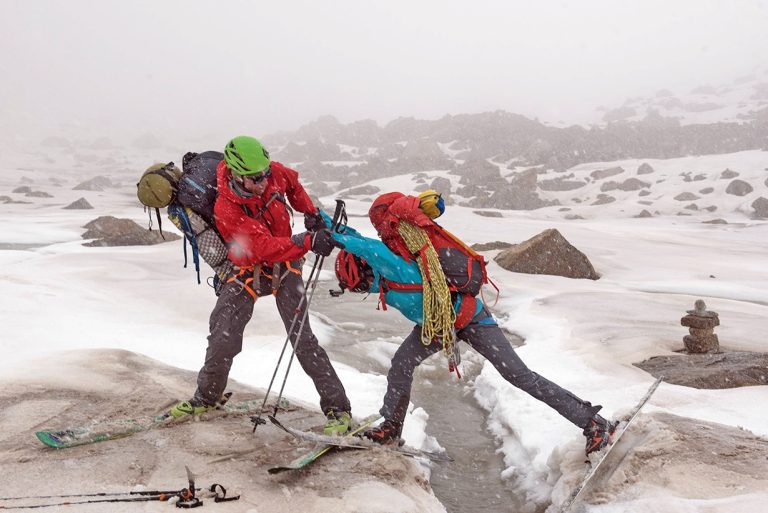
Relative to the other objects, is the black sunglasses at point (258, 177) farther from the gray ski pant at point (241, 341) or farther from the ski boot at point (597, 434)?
the ski boot at point (597, 434)

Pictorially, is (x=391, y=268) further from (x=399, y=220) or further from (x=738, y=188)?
(x=738, y=188)

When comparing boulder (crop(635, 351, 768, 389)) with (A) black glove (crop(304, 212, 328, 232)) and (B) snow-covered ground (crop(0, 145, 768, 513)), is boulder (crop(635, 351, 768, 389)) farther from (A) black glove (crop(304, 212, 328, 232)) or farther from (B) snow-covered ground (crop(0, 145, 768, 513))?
(A) black glove (crop(304, 212, 328, 232))

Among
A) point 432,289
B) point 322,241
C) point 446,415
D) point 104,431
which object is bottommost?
point 446,415

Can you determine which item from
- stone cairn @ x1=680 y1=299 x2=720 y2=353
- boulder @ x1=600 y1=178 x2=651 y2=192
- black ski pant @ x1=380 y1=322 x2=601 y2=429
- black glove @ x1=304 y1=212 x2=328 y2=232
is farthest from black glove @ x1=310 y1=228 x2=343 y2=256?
boulder @ x1=600 y1=178 x2=651 y2=192

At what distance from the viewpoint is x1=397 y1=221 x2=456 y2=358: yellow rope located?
3.62m

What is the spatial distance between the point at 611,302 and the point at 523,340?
10.1 ft

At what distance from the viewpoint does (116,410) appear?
14.6 ft

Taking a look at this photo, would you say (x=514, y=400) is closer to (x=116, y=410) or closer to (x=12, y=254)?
(x=116, y=410)

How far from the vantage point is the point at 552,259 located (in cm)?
1525

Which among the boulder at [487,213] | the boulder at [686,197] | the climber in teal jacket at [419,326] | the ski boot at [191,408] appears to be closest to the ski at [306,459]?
the climber in teal jacket at [419,326]

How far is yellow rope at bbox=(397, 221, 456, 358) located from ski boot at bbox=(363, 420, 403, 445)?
0.92 meters

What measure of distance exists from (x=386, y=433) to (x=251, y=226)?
1.94m

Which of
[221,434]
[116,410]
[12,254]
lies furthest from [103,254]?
[221,434]

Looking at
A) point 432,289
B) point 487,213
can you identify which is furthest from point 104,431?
point 487,213
